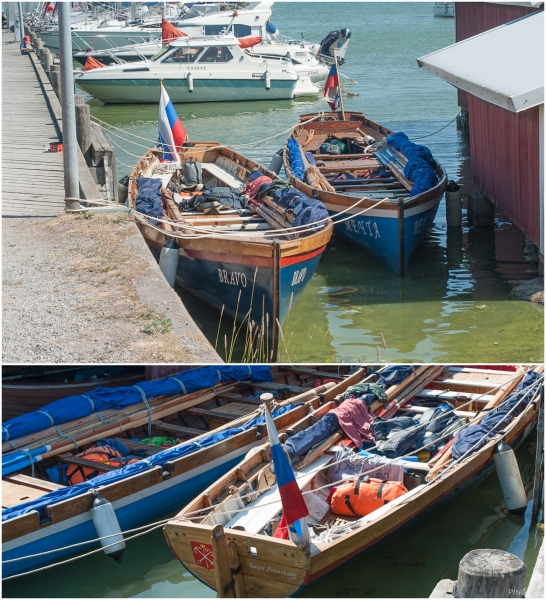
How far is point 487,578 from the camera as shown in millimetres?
4785

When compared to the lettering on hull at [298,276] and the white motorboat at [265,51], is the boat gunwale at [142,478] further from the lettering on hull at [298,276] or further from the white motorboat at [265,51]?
the white motorboat at [265,51]

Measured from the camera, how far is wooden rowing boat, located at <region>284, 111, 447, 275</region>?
13.7 meters

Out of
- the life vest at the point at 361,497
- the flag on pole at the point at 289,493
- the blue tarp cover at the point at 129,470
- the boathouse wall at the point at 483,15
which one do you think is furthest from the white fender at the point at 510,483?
the boathouse wall at the point at 483,15

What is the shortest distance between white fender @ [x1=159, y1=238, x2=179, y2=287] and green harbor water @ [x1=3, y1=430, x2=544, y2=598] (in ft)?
12.4

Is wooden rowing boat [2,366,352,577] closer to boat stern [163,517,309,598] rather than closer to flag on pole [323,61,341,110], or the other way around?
boat stern [163,517,309,598]

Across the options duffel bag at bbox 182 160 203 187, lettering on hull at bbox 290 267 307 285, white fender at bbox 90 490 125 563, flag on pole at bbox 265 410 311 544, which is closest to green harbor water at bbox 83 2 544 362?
lettering on hull at bbox 290 267 307 285

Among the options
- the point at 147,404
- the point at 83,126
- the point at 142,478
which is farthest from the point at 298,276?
the point at 83,126

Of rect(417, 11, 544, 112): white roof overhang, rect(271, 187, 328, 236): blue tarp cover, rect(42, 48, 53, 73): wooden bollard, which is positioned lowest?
rect(271, 187, 328, 236): blue tarp cover

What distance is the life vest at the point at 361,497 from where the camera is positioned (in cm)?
842

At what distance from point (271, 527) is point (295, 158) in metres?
10.3

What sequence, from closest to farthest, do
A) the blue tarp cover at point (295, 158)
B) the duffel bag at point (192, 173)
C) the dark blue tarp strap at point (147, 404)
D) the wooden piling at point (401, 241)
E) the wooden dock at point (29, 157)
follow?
the dark blue tarp strap at point (147, 404) < the wooden dock at point (29, 157) < the wooden piling at point (401, 241) < the blue tarp cover at point (295, 158) < the duffel bag at point (192, 173)

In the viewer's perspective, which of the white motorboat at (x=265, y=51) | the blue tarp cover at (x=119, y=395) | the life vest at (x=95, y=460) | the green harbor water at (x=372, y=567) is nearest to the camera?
the green harbor water at (x=372, y=567)

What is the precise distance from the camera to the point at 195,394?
37.3ft

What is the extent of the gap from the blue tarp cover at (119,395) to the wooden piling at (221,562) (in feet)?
11.3
